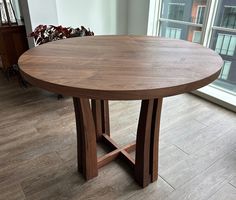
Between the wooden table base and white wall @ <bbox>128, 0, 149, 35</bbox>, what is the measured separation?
6.37ft

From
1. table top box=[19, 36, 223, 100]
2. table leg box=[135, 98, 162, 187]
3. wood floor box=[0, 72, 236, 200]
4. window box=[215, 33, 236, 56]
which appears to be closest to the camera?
table top box=[19, 36, 223, 100]

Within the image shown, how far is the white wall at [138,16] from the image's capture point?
3.03m

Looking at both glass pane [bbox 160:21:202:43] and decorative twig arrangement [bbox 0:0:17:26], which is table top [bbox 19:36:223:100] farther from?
decorative twig arrangement [bbox 0:0:17:26]

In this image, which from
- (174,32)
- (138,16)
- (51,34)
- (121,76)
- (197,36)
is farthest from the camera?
(138,16)

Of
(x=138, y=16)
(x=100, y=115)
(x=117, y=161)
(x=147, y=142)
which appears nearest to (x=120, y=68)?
(x=147, y=142)

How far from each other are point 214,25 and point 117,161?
6.42ft

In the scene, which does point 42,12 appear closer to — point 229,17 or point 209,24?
point 209,24

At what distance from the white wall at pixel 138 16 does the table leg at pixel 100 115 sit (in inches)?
74.5

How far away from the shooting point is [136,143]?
1306 mm

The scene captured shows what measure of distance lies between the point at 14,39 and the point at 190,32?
7.81 feet

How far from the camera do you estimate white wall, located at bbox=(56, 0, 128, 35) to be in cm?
286

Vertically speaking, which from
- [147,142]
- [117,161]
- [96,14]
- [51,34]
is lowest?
[117,161]

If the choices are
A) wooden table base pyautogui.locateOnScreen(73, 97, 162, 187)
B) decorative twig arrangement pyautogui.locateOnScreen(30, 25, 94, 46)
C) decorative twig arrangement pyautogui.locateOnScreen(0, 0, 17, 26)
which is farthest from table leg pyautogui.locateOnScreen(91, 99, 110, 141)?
decorative twig arrangement pyautogui.locateOnScreen(0, 0, 17, 26)

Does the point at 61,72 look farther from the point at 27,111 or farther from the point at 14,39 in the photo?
the point at 14,39
